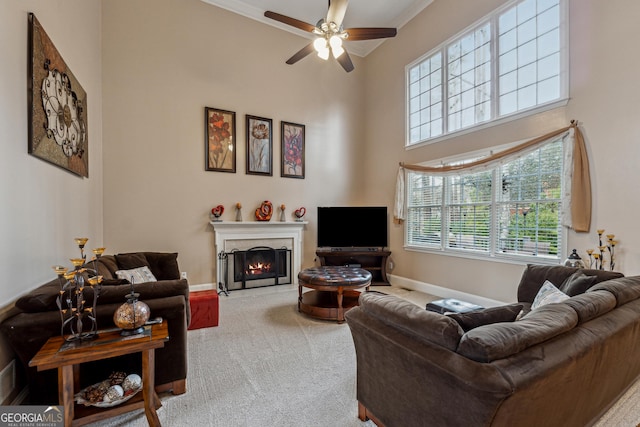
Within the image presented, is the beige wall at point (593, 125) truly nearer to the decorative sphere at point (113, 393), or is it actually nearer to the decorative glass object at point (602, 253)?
the decorative glass object at point (602, 253)

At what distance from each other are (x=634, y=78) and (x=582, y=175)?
1.02 m

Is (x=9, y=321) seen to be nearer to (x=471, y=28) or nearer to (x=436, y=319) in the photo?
(x=436, y=319)

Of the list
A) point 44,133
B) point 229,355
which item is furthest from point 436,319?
point 44,133

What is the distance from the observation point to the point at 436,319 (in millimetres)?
1322

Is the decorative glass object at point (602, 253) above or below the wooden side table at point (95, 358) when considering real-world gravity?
above

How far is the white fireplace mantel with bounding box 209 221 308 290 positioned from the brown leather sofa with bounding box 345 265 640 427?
358 cm

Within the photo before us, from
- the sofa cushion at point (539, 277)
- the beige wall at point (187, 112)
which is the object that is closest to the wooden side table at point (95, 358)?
the beige wall at point (187, 112)

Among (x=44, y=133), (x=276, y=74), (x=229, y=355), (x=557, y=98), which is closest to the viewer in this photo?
(x=44, y=133)

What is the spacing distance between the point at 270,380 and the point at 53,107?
9.76 ft

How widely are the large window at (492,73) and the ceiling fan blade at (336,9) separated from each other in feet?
8.06

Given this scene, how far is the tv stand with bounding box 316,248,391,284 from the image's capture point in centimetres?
535

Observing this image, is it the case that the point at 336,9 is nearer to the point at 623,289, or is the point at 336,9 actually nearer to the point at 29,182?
the point at 29,182

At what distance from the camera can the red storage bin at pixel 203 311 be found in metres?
3.32

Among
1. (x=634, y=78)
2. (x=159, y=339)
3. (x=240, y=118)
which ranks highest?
(x=240, y=118)
